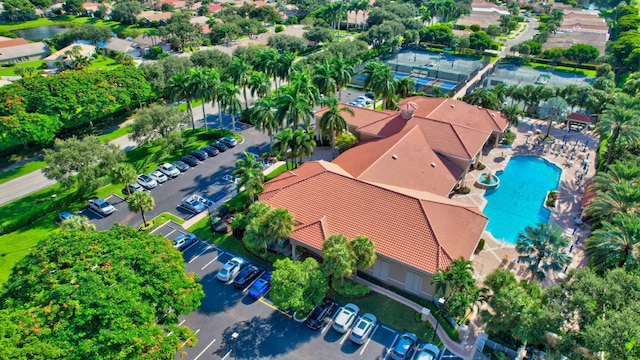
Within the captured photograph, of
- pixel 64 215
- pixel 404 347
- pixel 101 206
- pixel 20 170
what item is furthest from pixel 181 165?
pixel 404 347

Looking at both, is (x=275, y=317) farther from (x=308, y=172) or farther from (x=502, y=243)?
(x=502, y=243)

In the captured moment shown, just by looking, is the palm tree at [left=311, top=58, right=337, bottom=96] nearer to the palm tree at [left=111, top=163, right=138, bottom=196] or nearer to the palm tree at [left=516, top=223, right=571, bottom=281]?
the palm tree at [left=111, top=163, right=138, bottom=196]

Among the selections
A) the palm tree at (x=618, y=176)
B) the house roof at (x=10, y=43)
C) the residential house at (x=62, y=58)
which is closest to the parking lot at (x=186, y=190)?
the palm tree at (x=618, y=176)

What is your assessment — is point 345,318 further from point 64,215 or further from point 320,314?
point 64,215

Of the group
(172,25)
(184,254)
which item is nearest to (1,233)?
(184,254)

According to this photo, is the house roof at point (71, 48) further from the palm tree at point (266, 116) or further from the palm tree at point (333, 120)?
the palm tree at point (333, 120)
